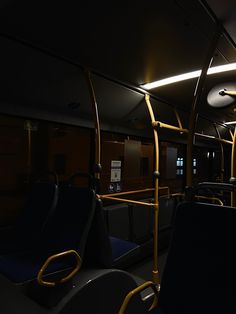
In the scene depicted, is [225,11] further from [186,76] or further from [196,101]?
[186,76]

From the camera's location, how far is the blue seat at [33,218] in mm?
2156

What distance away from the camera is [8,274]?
5.41 ft

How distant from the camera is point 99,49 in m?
1.95

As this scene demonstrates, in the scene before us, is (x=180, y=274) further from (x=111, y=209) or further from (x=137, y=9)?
(x=111, y=209)

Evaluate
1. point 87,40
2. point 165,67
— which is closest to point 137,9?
point 87,40

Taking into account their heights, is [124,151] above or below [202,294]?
above

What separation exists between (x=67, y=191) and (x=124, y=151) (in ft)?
5.95

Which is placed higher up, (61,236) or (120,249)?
(61,236)

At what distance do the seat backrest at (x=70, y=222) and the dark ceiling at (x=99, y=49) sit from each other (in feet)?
3.23

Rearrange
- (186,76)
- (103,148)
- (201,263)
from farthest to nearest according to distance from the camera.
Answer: (103,148) → (186,76) → (201,263)

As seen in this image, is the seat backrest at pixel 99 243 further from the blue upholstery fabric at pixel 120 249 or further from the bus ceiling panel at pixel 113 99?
the bus ceiling panel at pixel 113 99

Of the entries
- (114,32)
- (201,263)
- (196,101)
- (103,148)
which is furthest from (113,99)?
(201,263)

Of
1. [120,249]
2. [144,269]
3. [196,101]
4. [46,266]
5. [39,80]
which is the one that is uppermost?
[39,80]

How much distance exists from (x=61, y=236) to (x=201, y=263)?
1.07 metres
